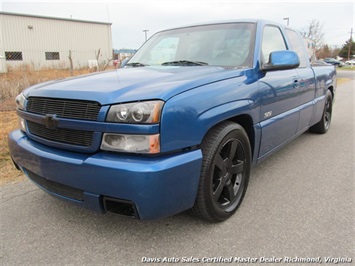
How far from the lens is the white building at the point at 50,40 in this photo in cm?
2644

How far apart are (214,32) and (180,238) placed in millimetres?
2186

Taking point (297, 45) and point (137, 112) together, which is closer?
point (137, 112)

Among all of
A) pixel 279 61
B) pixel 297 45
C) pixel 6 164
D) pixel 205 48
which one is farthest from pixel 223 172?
pixel 6 164

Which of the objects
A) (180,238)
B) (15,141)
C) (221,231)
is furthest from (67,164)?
(221,231)

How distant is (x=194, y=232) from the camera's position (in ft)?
7.68

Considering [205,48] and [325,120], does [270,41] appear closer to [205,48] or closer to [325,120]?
[205,48]

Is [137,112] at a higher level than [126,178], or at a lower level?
higher

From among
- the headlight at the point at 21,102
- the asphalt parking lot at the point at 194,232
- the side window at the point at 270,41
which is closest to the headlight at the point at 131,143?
the asphalt parking lot at the point at 194,232

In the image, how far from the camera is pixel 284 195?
9.77 feet

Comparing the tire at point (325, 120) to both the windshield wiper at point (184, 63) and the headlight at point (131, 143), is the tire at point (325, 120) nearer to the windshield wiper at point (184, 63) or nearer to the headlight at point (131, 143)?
the windshield wiper at point (184, 63)

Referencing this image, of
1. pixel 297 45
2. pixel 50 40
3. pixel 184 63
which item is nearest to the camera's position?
pixel 184 63

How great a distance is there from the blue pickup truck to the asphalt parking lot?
25 cm

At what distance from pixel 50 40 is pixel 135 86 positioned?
106 ft

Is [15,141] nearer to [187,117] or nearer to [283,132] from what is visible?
[187,117]
